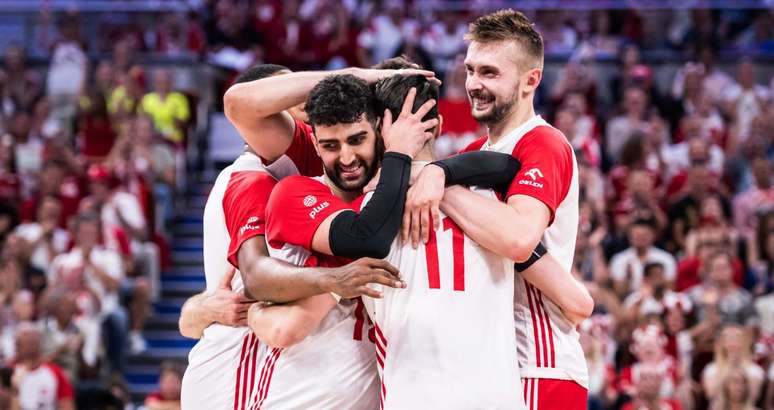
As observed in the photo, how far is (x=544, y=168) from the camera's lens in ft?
16.9

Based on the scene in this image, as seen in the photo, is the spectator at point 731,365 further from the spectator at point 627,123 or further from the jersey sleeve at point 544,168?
the jersey sleeve at point 544,168

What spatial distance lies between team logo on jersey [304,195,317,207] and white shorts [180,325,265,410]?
1.02m

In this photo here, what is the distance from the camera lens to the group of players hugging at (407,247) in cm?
488

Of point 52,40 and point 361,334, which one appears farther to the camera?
point 52,40

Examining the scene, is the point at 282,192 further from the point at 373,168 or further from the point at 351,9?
the point at 351,9

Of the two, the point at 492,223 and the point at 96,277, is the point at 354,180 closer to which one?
the point at 492,223

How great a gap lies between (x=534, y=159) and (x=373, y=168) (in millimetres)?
683

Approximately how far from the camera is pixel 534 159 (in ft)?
17.1

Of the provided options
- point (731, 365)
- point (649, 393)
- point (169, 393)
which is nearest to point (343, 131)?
point (649, 393)

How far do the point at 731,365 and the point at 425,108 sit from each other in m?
6.43

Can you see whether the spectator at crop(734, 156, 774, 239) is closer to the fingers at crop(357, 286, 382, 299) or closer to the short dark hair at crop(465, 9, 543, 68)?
the short dark hair at crop(465, 9, 543, 68)

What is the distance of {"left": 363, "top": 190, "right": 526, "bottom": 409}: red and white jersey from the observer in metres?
4.86

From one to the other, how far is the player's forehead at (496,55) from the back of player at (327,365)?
1.08 meters

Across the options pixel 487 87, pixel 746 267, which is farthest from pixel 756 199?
pixel 487 87
